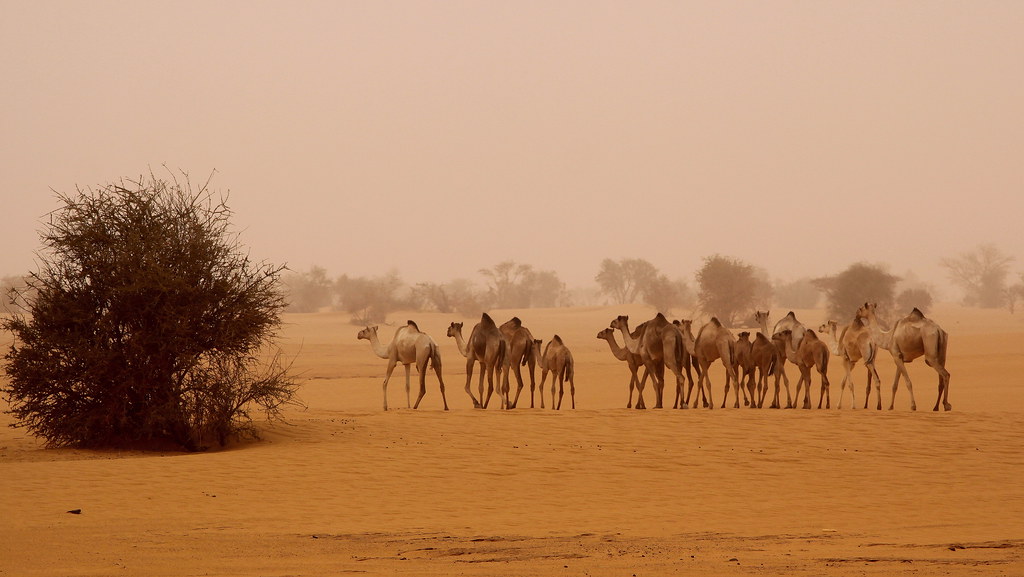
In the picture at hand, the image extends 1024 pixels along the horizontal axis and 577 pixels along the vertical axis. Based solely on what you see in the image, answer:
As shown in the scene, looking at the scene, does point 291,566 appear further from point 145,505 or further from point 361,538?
point 145,505

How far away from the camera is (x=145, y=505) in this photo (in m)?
10.6

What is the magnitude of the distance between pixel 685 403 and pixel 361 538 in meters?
12.8

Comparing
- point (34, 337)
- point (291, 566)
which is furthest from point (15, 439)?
point (291, 566)

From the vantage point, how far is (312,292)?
92.6 m

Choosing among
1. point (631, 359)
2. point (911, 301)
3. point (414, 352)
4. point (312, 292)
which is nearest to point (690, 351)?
point (631, 359)

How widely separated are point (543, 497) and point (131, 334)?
716 centimetres

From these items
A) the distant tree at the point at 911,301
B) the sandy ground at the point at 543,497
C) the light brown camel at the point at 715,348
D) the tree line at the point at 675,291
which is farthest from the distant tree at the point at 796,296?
the sandy ground at the point at 543,497

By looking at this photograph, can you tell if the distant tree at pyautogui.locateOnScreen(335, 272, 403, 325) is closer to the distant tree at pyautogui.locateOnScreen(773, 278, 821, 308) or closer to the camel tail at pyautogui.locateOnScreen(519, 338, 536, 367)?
the distant tree at pyautogui.locateOnScreen(773, 278, 821, 308)

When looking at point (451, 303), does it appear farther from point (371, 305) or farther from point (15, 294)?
point (15, 294)

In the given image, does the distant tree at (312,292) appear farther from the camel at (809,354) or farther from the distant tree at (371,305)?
the camel at (809,354)

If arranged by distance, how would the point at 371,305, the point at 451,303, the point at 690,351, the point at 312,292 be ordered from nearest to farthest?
the point at 690,351
the point at 371,305
the point at 451,303
the point at 312,292

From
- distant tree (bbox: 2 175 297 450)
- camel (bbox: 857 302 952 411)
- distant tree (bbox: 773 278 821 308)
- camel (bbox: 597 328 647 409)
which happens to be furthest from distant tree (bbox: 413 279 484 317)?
distant tree (bbox: 2 175 297 450)

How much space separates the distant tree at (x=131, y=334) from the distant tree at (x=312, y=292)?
2925 inches

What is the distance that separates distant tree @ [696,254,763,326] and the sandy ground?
45.9 metres
